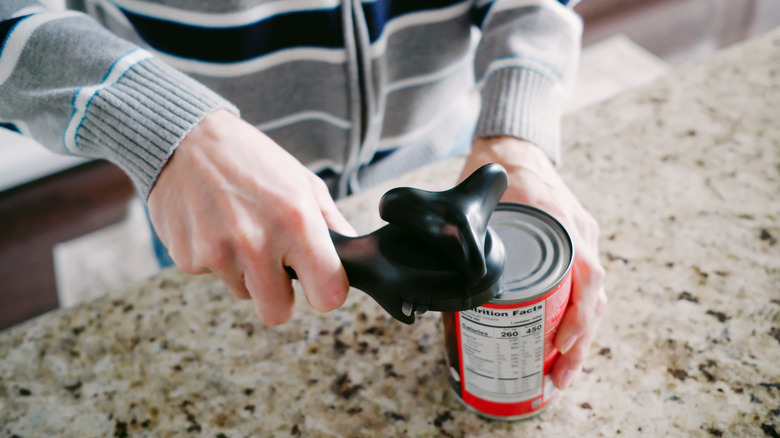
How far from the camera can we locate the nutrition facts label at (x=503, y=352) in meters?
0.49

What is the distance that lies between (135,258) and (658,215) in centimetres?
181

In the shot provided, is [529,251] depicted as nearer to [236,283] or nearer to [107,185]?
[236,283]

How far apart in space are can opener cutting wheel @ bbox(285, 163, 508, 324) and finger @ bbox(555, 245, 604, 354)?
0.11 meters

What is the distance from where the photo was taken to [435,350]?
2.13 ft

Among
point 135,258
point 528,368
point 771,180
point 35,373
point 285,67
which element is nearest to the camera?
point 528,368

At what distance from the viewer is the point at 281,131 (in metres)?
A: 0.98

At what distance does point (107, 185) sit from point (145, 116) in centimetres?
195

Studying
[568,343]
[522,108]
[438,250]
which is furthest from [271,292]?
[522,108]

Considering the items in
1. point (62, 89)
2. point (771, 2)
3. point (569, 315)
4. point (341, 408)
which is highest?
point (62, 89)

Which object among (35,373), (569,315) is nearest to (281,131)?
(35,373)

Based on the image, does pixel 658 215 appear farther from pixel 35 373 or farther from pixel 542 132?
pixel 35 373

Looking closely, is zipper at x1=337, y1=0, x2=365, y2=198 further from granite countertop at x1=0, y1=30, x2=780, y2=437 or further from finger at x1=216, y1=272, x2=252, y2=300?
finger at x1=216, y1=272, x2=252, y2=300

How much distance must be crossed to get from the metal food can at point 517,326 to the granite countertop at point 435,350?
1.5 inches

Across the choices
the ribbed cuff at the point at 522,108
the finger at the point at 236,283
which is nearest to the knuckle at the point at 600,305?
the ribbed cuff at the point at 522,108
